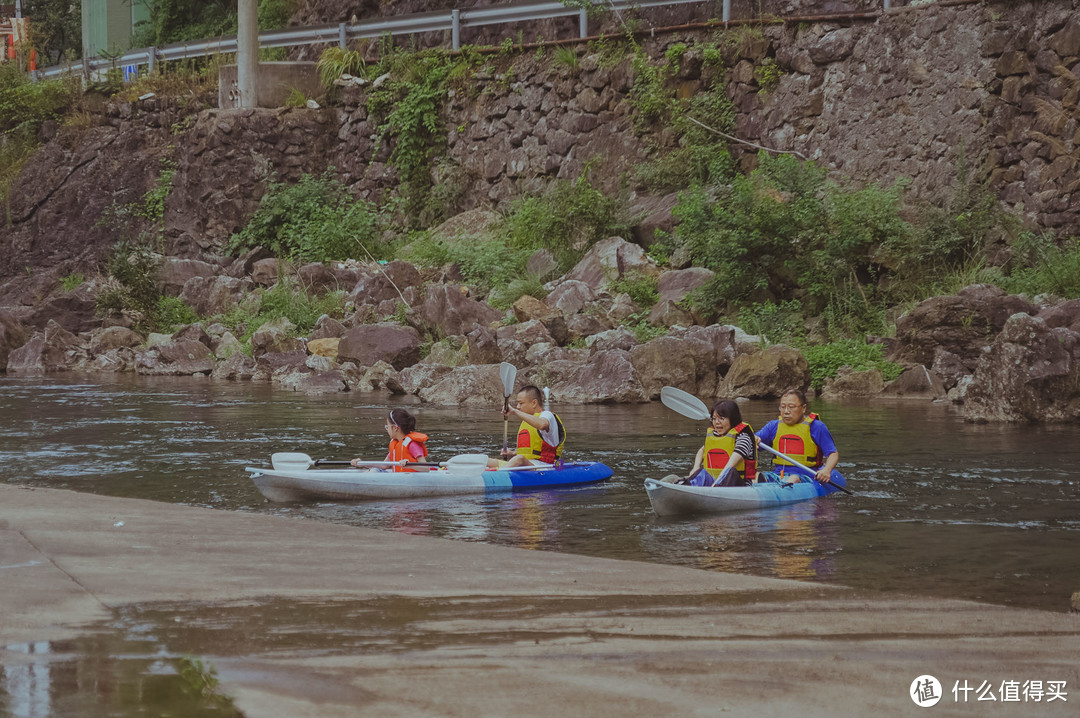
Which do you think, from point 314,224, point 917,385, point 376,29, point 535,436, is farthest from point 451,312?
point 535,436

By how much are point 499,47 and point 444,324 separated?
26.7 feet

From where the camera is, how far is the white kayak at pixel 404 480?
28.0 ft

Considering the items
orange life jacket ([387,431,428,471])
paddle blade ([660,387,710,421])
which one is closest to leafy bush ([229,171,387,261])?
orange life jacket ([387,431,428,471])

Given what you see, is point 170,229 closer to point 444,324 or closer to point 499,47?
point 499,47

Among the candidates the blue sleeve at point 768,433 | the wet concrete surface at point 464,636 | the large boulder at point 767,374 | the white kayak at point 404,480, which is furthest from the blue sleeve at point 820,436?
the large boulder at point 767,374

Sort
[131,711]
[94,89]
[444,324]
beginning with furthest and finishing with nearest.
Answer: [94,89] → [444,324] → [131,711]

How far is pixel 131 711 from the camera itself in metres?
3.42

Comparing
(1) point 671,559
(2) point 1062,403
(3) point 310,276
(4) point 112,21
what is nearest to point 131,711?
(1) point 671,559

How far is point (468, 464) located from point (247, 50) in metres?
20.1

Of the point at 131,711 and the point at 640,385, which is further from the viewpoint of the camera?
the point at 640,385

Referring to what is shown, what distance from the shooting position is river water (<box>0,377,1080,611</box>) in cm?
658

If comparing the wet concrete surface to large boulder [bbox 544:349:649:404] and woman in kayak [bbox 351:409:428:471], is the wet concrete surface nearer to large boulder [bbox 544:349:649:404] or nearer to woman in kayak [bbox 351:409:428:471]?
woman in kayak [bbox 351:409:428:471]

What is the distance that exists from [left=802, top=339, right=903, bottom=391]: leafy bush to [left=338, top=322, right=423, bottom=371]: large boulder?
6.14 metres

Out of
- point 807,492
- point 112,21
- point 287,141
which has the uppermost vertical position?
point 112,21
